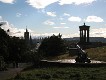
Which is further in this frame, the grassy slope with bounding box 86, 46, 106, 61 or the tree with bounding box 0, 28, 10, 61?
the tree with bounding box 0, 28, 10, 61

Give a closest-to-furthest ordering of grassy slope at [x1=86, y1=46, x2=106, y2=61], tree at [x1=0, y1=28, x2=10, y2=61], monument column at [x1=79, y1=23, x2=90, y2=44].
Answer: grassy slope at [x1=86, y1=46, x2=106, y2=61] < tree at [x1=0, y1=28, x2=10, y2=61] < monument column at [x1=79, y1=23, x2=90, y2=44]

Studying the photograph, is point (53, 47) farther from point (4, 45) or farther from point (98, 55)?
point (98, 55)

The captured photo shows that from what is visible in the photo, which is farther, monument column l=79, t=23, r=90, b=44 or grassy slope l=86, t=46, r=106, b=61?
monument column l=79, t=23, r=90, b=44

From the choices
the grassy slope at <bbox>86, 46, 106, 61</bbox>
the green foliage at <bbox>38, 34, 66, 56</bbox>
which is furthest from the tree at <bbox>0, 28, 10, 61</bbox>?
the green foliage at <bbox>38, 34, 66, 56</bbox>

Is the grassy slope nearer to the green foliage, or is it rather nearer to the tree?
the tree

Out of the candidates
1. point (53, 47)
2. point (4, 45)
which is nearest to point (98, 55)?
point (4, 45)

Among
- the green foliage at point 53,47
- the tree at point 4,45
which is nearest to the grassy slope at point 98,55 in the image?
the tree at point 4,45

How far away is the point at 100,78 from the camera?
76.6 feet

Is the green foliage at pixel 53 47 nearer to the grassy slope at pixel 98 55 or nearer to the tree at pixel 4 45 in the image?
the tree at pixel 4 45

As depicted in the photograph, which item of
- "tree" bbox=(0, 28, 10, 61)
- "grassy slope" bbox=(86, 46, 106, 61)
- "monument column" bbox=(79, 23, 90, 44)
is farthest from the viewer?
"monument column" bbox=(79, 23, 90, 44)

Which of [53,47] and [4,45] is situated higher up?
[4,45]

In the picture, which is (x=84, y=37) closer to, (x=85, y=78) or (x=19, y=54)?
(x=19, y=54)

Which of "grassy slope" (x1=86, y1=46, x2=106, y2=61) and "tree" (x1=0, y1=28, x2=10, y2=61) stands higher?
"tree" (x1=0, y1=28, x2=10, y2=61)

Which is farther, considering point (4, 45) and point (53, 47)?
point (53, 47)
